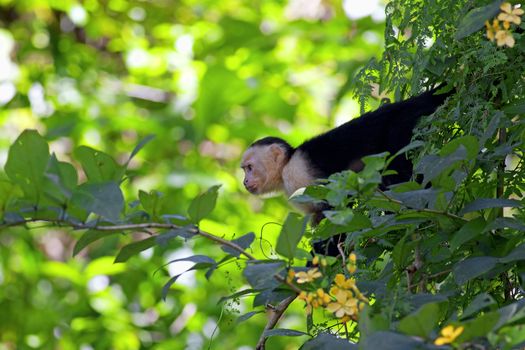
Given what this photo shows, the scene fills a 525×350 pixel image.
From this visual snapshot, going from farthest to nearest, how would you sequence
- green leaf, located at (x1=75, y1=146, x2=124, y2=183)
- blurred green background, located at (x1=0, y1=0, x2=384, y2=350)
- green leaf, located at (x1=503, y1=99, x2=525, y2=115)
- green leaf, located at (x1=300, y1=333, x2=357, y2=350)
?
blurred green background, located at (x1=0, y1=0, x2=384, y2=350)
green leaf, located at (x1=503, y1=99, x2=525, y2=115)
green leaf, located at (x1=75, y1=146, x2=124, y2=183)
green leaf, located at (x1=300, y1=333, x2=357, y2=350)

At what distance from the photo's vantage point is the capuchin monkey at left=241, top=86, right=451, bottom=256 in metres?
3.21

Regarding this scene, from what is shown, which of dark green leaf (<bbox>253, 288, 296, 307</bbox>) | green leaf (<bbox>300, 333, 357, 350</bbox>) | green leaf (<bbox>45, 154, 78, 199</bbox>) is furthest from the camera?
dark green leaf (<bbox>253, 288, 296, 307</bbox>)

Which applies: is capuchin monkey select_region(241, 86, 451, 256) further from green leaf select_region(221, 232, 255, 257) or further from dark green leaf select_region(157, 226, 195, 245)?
dark green leaf select_region(157, 226, 195, 245)

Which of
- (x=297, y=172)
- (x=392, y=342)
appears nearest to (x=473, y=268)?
(x=392, y=342)

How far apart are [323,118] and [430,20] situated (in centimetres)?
508

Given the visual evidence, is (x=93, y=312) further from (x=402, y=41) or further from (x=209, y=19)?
(x=402, y=41)

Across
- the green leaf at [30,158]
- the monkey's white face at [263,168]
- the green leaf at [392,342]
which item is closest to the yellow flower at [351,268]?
the green leaf at [392,342]

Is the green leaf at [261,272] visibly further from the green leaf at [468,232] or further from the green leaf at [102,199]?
the green leaf at [468,232]

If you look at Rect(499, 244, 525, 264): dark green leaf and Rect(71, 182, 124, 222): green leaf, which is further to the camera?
Rect(499, 244, 525, 264): dark green leaf

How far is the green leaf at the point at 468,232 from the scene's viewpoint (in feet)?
5.39

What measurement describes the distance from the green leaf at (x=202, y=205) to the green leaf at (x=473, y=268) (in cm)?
51

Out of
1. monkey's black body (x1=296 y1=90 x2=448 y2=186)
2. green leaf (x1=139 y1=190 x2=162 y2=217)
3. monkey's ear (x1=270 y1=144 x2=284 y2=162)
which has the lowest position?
green leaf (x1=139 y1=190 x2=162 y2=217)

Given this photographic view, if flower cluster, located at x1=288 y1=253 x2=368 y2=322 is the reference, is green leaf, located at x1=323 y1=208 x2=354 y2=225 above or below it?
above

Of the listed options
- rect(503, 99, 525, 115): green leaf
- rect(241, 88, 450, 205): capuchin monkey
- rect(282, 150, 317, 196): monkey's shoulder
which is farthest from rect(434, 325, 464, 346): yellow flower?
rect(282, 150, 317, 196): monkey's shoulder
